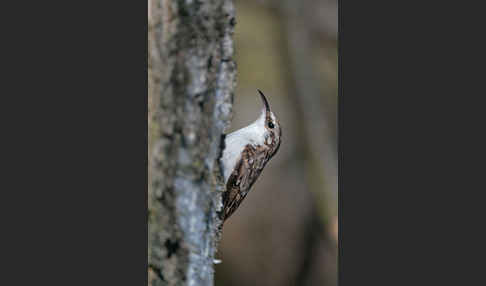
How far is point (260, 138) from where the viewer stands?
3102 millimetres

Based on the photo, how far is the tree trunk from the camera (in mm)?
1704

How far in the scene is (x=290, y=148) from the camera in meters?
3.62

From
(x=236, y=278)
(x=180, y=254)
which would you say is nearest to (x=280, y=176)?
(x=236, y=278)

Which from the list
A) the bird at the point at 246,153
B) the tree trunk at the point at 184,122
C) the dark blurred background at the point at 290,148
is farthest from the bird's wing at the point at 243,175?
the tree trunk at the point at 184,122

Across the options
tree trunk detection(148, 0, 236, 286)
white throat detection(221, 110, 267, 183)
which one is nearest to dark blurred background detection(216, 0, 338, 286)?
white throat detection(221, 110, 267, 183)

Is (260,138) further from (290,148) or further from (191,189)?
(191,189)

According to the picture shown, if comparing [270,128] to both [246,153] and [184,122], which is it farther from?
[184,122]

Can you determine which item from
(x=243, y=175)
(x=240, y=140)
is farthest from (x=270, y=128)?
(x=243, y=175)

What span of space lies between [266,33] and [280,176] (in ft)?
3.97

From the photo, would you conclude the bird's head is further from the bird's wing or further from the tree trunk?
the tree trunk

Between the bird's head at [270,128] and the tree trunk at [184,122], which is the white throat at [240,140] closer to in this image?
the bird's head at [270,128]

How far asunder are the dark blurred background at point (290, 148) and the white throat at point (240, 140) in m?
0.19

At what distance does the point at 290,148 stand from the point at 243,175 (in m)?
0.84

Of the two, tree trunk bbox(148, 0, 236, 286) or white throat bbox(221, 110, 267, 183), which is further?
white throat bbox(221, 110, 267, 183)
